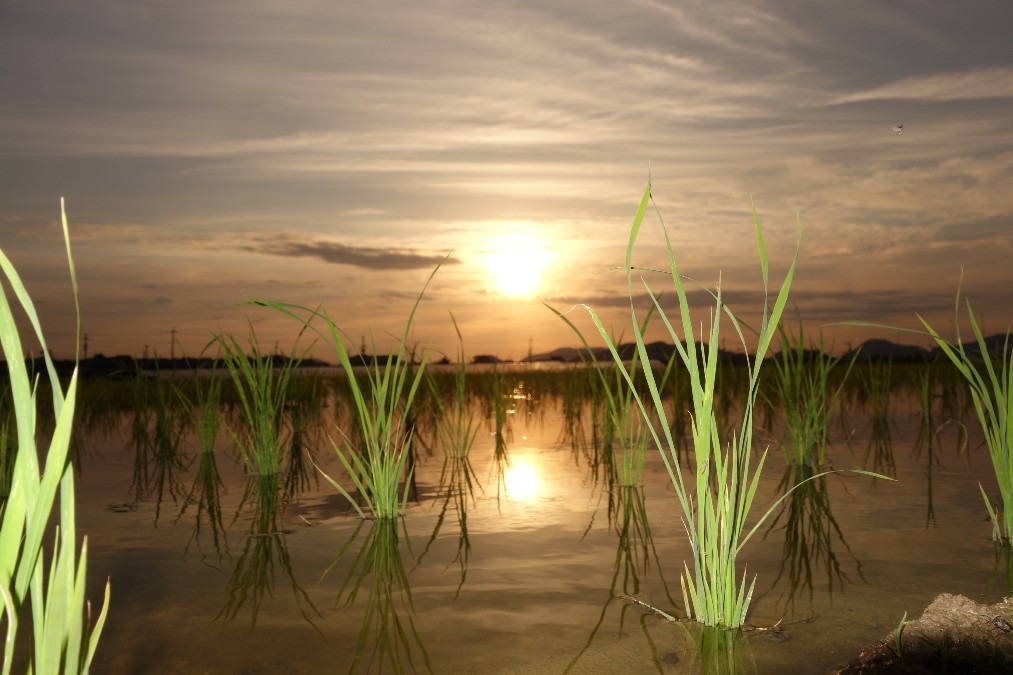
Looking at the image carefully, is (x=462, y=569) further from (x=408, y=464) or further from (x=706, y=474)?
(x=408, y=464)

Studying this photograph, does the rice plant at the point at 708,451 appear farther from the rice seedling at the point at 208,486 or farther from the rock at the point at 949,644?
the rice seedling at the point at 208,486

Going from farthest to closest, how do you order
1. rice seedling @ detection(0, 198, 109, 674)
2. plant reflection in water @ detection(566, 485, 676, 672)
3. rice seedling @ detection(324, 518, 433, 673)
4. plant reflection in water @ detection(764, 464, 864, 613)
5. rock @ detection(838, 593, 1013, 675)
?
1. plant reflection in water @ detection(764, 464, 864, 613)
2. plant reflection in water @ detection(566, 485, 676, 672)
3. rice seedling @ detection(324, 518, 433, 673)
4. rock @ detection(838, 593, 1013, 675)
5. rice seedling @ detection(0, 198, 109, 674)

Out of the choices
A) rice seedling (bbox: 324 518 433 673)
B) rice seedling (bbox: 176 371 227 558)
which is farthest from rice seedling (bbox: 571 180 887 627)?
rice seedling (bbox: 176 371 227 558)

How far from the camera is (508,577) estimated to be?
9.12 ft

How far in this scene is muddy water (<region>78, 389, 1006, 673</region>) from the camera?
2.12 metres

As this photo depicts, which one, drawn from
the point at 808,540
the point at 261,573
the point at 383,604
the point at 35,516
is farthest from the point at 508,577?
the point at 35,516

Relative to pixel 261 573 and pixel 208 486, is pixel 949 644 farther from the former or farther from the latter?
pixel 208 486

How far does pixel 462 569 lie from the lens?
2900mm

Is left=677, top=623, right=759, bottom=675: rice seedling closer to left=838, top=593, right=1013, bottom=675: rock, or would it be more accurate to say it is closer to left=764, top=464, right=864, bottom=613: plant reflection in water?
left=838, top=593, right=1013, bottom=675: rock

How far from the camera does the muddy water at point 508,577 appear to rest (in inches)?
83.7

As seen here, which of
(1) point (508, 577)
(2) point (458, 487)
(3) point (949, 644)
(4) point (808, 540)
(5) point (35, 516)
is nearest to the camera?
(5) point (35, 516)

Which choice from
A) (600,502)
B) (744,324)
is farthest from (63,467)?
(600,502)

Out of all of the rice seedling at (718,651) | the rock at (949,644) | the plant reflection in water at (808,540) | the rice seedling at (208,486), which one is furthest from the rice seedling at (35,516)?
the rice seedling at (208,486)

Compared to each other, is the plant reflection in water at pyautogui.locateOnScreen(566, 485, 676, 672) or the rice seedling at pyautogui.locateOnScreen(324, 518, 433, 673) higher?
the plant reflection in water at pyautogui.locateOnScreen(566, 485, 676, 672)
